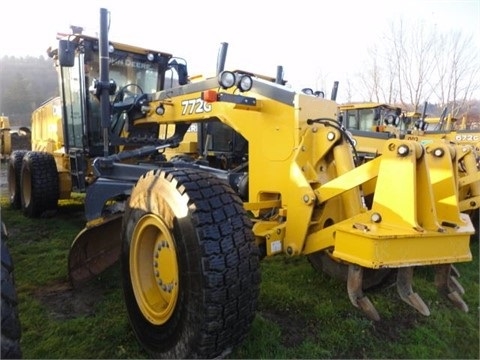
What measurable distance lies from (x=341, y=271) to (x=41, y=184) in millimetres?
4786

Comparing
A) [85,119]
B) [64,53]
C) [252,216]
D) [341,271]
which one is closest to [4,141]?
[85,119]

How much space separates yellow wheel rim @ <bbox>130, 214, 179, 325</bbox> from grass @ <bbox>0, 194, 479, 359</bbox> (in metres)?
0.31

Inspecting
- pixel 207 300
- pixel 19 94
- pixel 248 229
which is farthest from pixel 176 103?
pixel 19 94

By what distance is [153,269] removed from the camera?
2.85 meters

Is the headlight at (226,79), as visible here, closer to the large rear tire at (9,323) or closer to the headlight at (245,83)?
the headlight at (245,83)

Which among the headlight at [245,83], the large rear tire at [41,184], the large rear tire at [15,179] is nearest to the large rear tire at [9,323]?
the headlight at [245,83]

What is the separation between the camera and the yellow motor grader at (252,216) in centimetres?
228

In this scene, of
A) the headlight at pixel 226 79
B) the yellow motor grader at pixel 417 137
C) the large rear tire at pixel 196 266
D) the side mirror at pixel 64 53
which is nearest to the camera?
the large rear tire at pixel 196 266

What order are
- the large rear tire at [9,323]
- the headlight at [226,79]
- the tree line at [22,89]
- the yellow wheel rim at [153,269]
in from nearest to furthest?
the large rear tire at [9,323]
the yellow wheel rim at [153,269]
the headlight at [226,79]
the tree line at [22,89]

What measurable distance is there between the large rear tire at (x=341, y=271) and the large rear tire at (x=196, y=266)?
3.60 feet

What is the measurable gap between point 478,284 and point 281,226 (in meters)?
2.50

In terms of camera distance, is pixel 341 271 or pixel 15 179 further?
pixel 15 179

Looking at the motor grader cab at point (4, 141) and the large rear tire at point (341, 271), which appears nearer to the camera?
the large rear tire at point (341, 271)

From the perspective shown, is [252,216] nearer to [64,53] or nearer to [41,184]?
[64,53]
